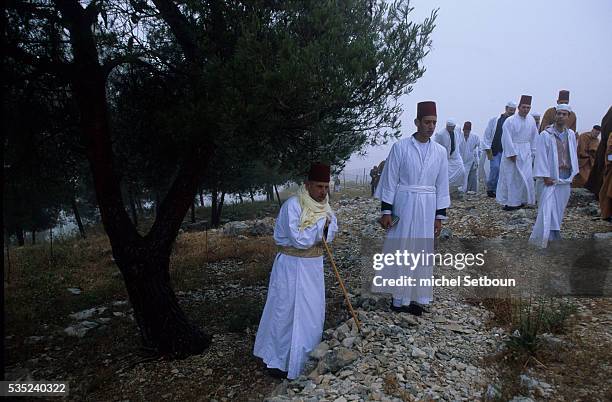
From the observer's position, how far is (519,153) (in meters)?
10.1

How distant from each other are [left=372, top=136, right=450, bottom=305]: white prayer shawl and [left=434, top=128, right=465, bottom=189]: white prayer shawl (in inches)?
300

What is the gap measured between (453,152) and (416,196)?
891 cm

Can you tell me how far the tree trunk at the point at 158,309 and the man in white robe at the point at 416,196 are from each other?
307 cm

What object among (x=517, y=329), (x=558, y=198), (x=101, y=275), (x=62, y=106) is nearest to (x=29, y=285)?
(x=101, y=275)

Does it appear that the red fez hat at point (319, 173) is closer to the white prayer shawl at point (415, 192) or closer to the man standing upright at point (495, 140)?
the white prayer shawl at point (415, 192)

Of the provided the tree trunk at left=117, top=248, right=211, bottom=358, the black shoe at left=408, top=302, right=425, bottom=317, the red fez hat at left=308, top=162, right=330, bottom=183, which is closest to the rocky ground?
the black shoe at left=408, top=302, right=425, bottom=317

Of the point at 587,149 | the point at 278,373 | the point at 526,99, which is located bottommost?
the point at 278,373

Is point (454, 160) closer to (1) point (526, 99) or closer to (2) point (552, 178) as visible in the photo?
(1) point (526, 99)

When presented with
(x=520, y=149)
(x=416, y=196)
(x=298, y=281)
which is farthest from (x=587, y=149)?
(x=298, y=281)

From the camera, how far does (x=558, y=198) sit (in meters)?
7.37

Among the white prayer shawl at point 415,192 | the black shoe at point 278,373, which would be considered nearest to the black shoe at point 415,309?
the white prayer shawl at point 415,192

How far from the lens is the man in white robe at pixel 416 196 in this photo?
4.95 meters

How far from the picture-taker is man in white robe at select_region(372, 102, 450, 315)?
16.3 ft

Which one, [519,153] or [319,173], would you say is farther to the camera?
[519,153]
